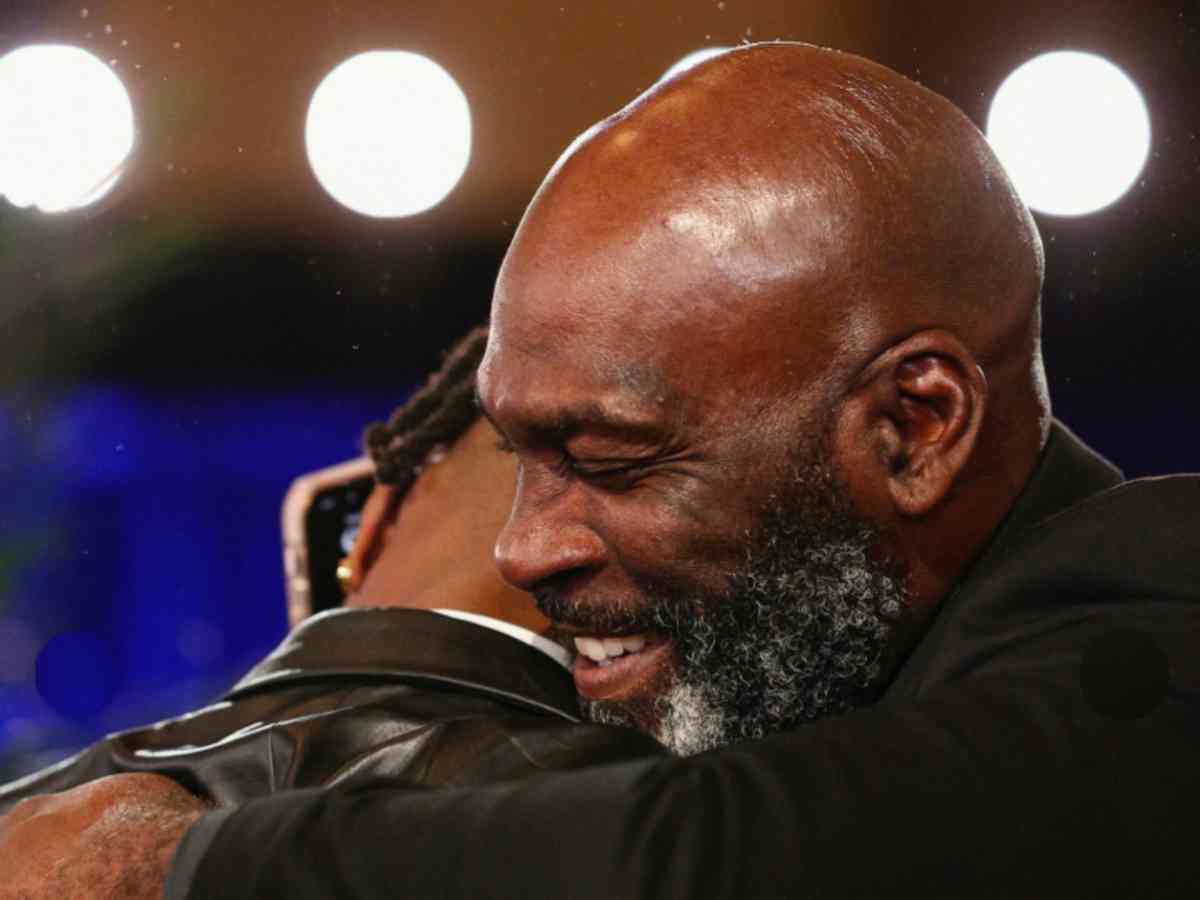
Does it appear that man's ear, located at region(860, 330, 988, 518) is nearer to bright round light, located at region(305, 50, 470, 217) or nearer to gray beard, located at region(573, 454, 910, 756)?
gray beard, located at region(573, 454, 910, 756)

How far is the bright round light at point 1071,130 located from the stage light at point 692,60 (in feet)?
0.77

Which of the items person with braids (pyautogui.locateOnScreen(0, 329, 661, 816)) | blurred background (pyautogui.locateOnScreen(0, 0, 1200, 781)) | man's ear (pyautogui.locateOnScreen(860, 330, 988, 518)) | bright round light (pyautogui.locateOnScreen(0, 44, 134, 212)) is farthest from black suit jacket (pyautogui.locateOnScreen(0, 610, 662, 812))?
bright round light (pyautogui.locateOnScreen(0, 44, 134, 212))

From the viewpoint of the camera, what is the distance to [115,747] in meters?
1.33

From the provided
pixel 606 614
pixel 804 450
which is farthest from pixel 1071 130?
pixel 606 614

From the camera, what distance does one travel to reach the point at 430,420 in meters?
1.87

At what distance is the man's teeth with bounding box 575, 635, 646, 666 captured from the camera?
130 cm

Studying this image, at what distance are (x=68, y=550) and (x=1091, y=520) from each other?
2.34m

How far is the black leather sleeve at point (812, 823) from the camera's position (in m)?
0.96

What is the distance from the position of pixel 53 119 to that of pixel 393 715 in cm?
101

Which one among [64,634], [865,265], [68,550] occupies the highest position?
[865,265]

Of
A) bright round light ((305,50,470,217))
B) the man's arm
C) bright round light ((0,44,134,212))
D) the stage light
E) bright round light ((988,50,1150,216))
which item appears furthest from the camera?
bright round light ((0,44,134,212))

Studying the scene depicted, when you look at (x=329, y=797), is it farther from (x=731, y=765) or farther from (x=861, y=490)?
(x=861, y=490)

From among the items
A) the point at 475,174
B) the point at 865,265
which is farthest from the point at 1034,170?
the point at 475,174

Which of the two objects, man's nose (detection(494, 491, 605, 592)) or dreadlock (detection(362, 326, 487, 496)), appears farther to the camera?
dreadlock (detection(362, 326, 487, 496))
